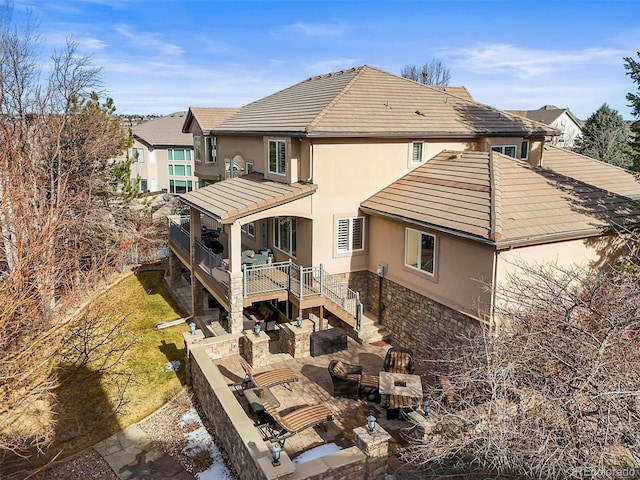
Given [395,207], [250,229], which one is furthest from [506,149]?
[250,229]

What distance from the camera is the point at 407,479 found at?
29.9ft

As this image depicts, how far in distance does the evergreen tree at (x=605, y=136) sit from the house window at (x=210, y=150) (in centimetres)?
2843

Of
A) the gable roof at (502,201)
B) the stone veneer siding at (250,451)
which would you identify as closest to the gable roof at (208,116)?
the gable roof at (502,201)

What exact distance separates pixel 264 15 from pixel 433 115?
13026 mm

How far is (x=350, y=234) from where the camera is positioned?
17.8 meters

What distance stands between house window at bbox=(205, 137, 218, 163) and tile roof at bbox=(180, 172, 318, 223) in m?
7.25

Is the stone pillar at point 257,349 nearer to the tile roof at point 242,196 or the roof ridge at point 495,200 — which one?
the tile roof at point 242,196

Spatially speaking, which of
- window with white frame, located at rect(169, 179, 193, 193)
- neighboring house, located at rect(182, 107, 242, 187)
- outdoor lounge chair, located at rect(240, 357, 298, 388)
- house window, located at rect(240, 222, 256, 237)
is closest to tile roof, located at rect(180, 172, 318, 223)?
house window, located at rect(240, 222, 256, 237)

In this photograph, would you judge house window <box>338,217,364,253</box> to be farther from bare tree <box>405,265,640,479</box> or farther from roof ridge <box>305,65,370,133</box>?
bare tree <box>405,265,640,479</box>

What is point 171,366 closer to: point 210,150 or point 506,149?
point 210,150

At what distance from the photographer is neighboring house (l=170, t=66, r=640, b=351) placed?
13.5 m

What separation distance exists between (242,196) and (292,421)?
9588mm

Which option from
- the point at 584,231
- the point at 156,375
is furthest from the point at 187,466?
the point at 584,231

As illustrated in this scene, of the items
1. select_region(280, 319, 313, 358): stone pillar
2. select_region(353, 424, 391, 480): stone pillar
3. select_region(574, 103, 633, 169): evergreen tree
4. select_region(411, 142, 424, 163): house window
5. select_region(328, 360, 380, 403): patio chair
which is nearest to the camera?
select_region(353, 424, 391, 480): stone pillar
